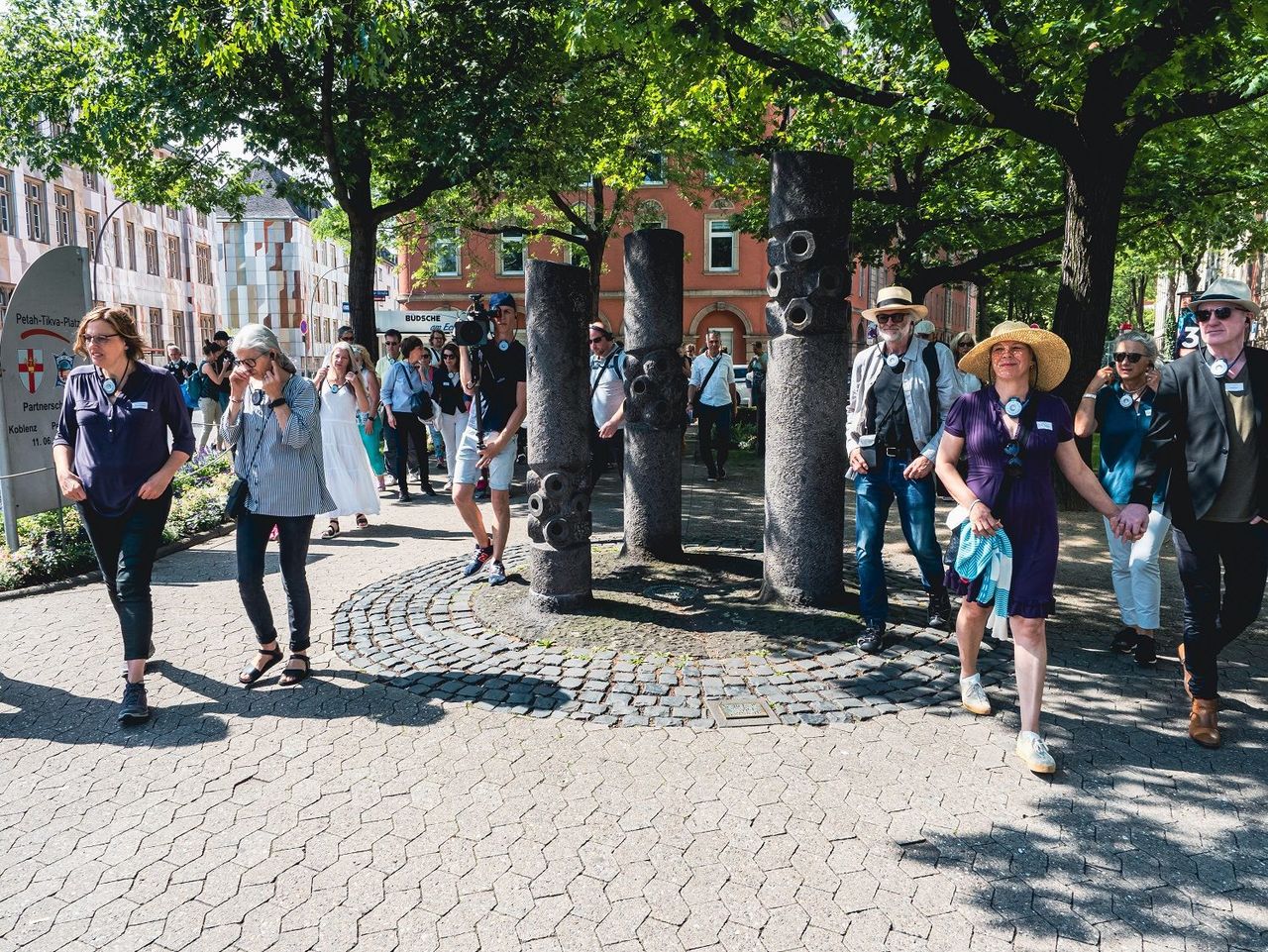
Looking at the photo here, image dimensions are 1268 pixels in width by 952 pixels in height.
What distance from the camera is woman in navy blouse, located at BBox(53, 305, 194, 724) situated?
15.7 feet

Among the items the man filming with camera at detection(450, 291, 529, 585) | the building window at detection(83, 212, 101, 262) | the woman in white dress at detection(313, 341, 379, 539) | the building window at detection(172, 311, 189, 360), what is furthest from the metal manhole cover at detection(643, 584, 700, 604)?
the building window at detection(172, 311, 189, 360)

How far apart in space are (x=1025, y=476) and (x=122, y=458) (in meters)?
4.46

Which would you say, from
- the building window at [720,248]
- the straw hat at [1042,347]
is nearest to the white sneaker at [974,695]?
the straw hat at [1042,347]

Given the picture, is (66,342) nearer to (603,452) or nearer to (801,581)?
(603,452)

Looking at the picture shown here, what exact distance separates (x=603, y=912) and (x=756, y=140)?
16.4 meters

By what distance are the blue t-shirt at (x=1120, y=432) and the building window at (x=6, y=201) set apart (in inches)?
1549

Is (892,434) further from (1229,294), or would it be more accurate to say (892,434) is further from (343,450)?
(343,450)

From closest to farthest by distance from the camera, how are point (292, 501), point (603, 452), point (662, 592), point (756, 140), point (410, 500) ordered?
point (292, 501) → point (662, 592) → point (603, 452) → point (410, 500) → point (756, 140)

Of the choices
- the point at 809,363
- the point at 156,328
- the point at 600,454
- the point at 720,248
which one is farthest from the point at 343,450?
the point at 156,328

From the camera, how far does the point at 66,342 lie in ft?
28.1

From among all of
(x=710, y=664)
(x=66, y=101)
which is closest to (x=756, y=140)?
(x=66, y=101)

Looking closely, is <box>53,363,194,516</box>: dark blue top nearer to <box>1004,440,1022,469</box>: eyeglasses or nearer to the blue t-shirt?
<box>1004,440,1022,469</box>: eyeglasses

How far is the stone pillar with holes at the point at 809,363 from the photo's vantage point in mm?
5895

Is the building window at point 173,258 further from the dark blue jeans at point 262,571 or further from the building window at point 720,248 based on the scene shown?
the dark blue jeans at point 262,571
